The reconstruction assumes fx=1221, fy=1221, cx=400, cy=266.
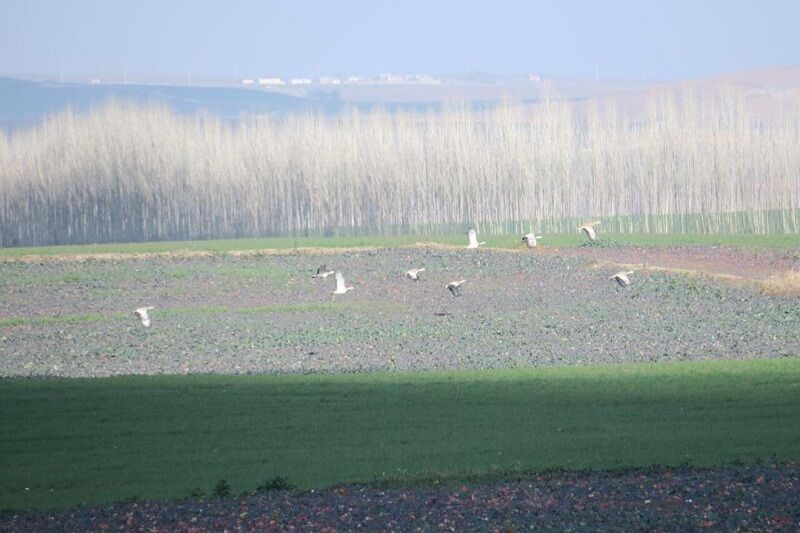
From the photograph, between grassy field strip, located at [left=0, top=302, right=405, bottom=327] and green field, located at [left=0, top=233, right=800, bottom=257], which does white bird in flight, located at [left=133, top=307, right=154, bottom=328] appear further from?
green field, located at [left=0, top=233, right=800, bottom=257]

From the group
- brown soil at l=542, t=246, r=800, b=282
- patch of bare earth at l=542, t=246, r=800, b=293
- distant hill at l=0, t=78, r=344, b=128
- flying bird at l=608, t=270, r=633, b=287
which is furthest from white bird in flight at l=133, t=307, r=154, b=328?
distant hill at l=0, t=78, r=344, b=128

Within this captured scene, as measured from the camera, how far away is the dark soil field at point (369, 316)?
2467 centimetres

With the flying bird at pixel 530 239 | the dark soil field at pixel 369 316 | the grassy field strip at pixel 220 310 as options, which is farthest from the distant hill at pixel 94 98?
the grassy field strip at pixel 220 310

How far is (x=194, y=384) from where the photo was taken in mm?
20594

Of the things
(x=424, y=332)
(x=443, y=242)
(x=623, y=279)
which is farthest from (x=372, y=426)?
(x=443, y=242)

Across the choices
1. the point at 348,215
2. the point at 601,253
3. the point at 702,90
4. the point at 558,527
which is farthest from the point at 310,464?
the point at 702,90

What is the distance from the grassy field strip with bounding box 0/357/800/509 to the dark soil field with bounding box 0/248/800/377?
Answer: 3.07 metres

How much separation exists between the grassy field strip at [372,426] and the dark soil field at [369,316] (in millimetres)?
3071

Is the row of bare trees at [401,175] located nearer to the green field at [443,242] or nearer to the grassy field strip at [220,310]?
the green field at [443,242]

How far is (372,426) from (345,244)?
112 feet

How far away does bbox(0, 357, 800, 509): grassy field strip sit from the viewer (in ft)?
44.9

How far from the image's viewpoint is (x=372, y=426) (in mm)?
16297

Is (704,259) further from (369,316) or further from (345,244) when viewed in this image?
(369,316)

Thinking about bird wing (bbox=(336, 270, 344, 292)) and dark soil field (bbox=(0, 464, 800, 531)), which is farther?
bird wing (bbox=(336, 270, 344, 292))
